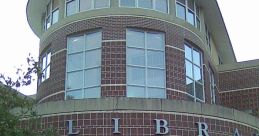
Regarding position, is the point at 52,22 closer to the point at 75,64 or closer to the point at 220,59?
the point at 75,64

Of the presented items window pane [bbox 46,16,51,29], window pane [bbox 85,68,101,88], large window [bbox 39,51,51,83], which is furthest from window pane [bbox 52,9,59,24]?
window pane [bbox 85,68,101,88]

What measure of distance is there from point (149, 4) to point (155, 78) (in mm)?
3323

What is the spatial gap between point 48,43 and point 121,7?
3884 mm

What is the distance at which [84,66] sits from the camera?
20.4 meters

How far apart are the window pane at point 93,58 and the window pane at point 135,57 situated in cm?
118

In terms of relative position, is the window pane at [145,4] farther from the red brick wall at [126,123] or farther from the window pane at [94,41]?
the red brick wall at [126,123]

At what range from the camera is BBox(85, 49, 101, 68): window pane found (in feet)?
65.9

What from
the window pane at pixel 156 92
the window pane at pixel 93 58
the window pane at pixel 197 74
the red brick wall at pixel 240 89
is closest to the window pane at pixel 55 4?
the window pane at pixel 93 58

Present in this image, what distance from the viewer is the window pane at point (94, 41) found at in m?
20.4

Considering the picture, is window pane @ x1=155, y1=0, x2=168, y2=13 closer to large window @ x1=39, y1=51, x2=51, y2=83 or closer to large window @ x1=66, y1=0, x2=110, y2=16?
large window @ x1=66, y1=0, x2=110, y2=16

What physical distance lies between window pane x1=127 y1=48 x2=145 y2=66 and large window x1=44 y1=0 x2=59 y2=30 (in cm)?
448

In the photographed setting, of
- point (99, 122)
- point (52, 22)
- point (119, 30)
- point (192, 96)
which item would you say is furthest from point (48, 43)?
point (99, 122)

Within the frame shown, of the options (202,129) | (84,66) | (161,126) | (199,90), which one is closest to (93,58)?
(84,66)

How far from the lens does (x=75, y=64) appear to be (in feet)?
67.8
